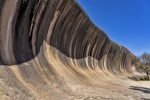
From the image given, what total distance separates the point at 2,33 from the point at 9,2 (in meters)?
0.74

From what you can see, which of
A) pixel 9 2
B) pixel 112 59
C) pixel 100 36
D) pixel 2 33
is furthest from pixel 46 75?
pixel 112 59

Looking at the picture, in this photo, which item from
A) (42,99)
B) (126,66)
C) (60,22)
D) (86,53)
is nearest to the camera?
(42,99)

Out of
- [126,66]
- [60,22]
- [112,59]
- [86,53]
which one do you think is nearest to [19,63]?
[60,22]

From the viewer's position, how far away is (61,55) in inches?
311

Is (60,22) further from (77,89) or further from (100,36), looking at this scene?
(100,36)

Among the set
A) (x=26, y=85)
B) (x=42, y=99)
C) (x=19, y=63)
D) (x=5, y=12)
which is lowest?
A: (x=42, y=99)

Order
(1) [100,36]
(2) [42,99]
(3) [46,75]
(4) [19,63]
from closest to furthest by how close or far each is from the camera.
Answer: (2) [42,99]
(4) [19,63]
(3) [46,75]
(1) [100,36]

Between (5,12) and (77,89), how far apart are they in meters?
3.15

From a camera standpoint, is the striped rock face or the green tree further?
the green tree

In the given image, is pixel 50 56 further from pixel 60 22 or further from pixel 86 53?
pixel 86 53

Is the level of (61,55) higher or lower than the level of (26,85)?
higher

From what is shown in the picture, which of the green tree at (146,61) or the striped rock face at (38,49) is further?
the green tree at (146,61)

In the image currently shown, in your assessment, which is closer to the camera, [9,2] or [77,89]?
[9,2]

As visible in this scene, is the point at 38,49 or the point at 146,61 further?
the point at 146,61
